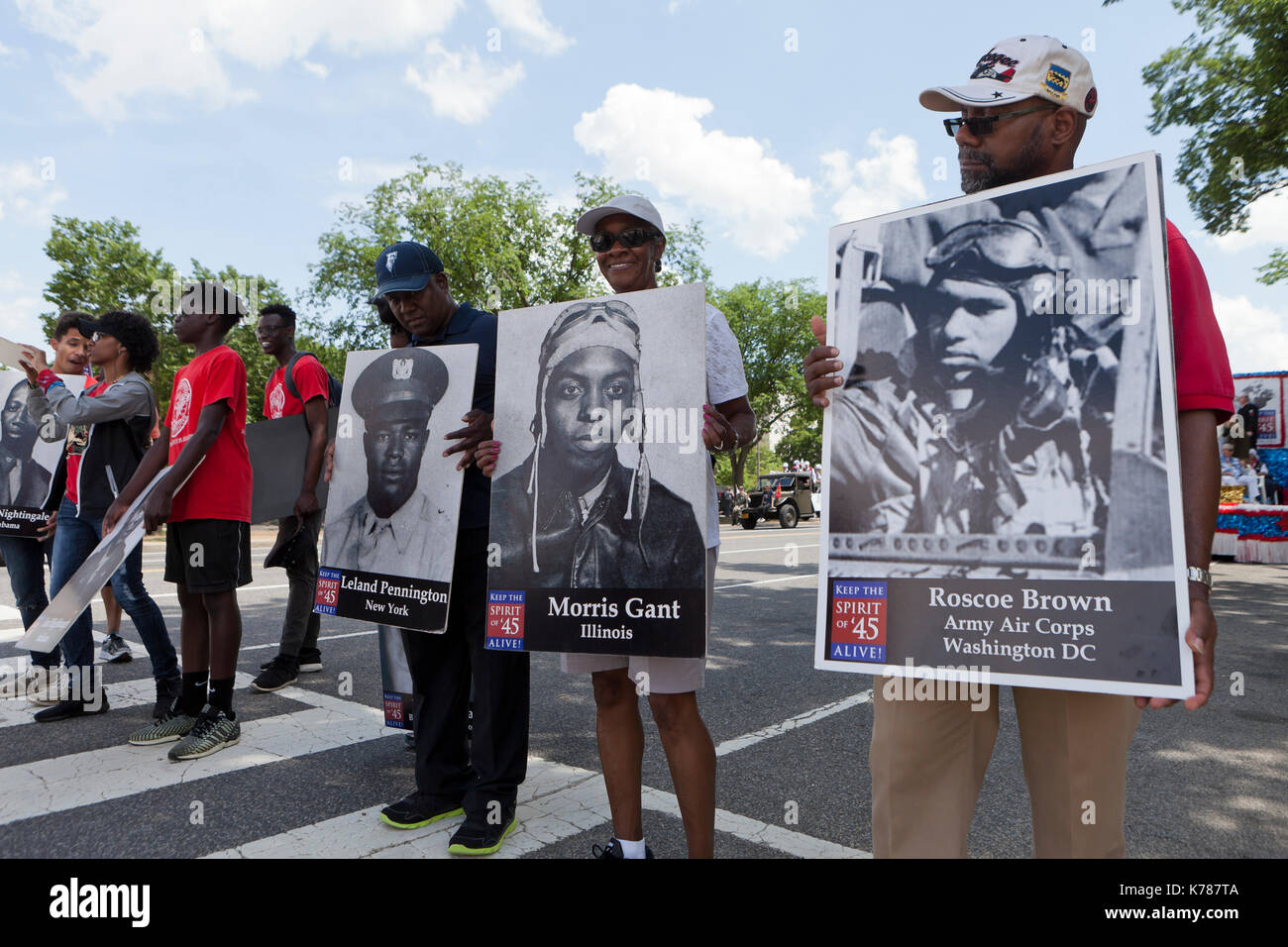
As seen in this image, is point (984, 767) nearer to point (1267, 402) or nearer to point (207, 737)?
point (207, 737)

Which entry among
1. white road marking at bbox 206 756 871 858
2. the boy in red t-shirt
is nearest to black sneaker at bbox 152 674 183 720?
the boy in red t-shirt

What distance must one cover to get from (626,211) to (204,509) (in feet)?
8.84

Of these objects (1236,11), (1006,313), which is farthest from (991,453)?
(1236,11)

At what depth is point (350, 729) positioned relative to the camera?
4.46m

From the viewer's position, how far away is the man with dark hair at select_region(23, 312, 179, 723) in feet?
15.1

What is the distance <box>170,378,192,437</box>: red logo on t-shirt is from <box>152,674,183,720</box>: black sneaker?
1.42 meters

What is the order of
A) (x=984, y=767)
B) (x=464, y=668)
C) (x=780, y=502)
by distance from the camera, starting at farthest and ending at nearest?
(x=780, y=502) < (x=464, y=668) < (x=984, y=767)

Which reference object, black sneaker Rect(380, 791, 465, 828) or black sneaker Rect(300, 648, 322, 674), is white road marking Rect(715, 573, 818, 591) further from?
black sneaker Rect(380, 791, 465, 828)

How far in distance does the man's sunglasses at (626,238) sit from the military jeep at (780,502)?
27181 millimetres

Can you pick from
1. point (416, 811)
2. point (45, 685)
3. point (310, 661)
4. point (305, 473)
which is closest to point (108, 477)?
point (305, 473)

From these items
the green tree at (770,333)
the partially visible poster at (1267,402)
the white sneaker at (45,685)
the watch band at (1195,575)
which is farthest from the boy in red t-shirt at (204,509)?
the green tree at (770,333)

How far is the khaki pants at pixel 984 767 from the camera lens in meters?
1.80

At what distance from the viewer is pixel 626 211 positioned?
2633 millimetres
